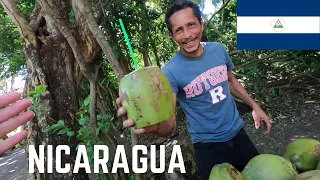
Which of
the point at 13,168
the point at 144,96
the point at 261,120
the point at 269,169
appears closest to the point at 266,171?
the point at 269,169

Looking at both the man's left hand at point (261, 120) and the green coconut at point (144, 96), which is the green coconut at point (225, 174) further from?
the man's left hand at point (261, 120)

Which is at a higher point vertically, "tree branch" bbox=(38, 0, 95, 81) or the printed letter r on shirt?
"tree branch" bbox=(38, 0, 95, 81)

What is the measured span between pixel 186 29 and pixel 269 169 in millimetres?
746

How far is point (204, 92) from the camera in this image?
5.01ft

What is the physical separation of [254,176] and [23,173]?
4.82 m

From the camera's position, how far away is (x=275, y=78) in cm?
470

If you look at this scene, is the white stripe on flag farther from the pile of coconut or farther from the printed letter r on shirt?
the pile of coconut

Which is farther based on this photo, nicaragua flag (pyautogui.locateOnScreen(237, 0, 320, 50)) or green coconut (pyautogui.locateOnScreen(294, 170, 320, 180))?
nicaragua flag (pyautogui.locateOnScreen(237, 0, 320, 50))

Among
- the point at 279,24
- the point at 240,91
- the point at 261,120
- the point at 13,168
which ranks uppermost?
the point at 279,24

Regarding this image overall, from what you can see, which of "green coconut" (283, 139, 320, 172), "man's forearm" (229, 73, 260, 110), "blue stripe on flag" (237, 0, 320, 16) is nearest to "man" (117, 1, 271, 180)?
"man's forearm" (229, 73, 260, 110)

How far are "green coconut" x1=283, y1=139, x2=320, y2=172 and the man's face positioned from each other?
0.61 m

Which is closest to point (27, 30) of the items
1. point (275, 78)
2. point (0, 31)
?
point (0, 31)

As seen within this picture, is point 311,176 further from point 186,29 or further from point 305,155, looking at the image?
point 186,29

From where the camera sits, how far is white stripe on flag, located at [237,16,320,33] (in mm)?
3924
